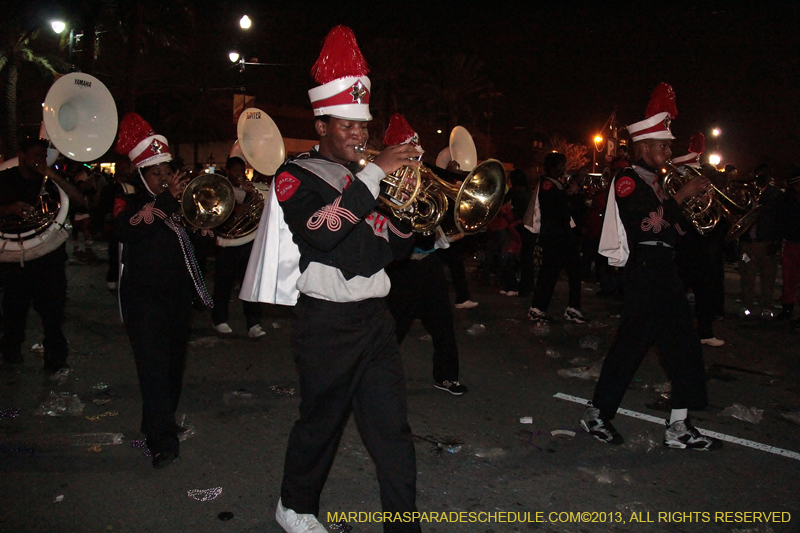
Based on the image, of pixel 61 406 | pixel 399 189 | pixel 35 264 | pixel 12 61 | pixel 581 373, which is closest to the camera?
pixel 399 189

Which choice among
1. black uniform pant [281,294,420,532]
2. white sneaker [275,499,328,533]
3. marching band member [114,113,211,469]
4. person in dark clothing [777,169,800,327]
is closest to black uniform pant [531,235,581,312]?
person in dark clothing [777,169,800,327]

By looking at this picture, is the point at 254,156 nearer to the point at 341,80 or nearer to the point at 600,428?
the point at 341,80

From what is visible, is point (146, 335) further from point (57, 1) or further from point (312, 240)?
point (57, 1)

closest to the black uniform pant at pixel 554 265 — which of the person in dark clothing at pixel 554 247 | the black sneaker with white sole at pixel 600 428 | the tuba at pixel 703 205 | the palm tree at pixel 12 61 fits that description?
the person in dark clothing at pixel 554 247

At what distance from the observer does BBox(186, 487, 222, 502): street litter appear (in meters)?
3.45

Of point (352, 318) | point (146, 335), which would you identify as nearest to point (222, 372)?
point (146, 335)

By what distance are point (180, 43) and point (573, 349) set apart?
76.5ft

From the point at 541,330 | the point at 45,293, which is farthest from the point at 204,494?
the point at 541,330

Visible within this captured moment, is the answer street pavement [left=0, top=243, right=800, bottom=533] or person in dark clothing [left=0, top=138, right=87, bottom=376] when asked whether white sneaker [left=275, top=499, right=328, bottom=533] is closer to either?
street pavement [left=0, top=243, right=800, bottom=533]

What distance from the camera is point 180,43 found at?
24844 mm

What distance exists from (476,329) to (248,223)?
3.00m

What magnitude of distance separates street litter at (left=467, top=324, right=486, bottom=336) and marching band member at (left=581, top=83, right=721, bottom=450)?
10.1 feet

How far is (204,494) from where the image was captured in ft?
11.5

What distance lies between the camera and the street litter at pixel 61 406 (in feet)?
15.3
